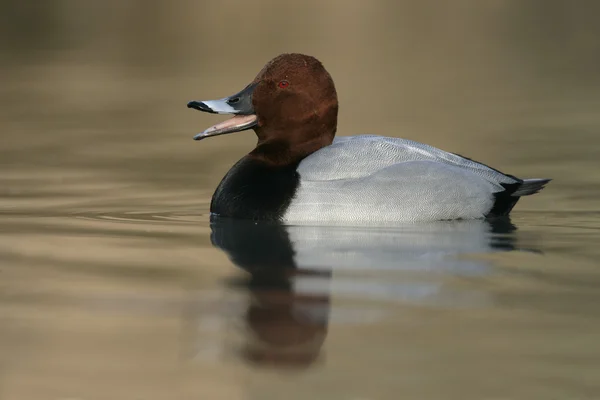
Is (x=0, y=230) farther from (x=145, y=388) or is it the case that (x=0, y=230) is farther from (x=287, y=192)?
(x=145, y=388)

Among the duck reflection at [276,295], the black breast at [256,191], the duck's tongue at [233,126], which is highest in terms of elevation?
the duck's tongue at [233,126]

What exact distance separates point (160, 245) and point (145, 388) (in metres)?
2.92

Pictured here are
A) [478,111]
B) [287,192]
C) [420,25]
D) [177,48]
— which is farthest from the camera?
[420,25]

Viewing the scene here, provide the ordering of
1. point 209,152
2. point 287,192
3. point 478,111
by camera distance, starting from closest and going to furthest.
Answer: point 287,192 < point 209,152 < point 478,111

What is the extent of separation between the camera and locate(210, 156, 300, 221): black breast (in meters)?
7.62

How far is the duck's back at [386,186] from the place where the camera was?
755cm

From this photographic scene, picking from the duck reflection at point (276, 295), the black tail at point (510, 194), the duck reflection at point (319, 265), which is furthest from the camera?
the black tail at point (510, 194)

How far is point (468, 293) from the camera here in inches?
225

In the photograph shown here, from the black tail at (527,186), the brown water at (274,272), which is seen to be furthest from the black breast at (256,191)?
the black tail at (527,186)

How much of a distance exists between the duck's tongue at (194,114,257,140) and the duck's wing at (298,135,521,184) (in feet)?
1.73

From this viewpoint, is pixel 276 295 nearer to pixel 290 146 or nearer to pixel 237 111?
pixel 290 146

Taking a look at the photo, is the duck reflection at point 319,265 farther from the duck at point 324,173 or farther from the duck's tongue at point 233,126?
the duck's tongue at point 233,126

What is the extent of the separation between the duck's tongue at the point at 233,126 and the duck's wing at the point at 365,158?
1.73 feet

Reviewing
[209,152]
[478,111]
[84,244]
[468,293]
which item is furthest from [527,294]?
[478,111]
